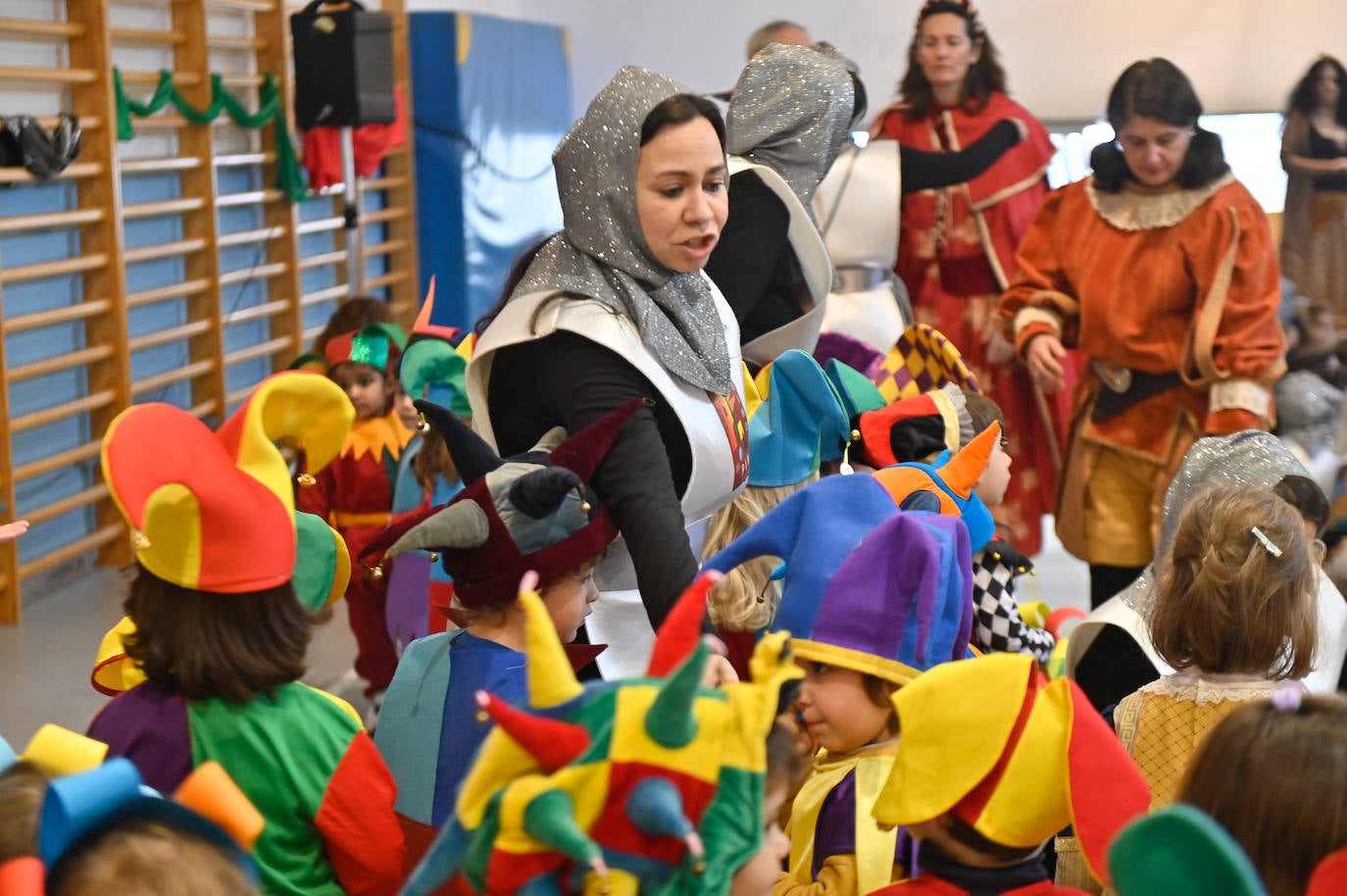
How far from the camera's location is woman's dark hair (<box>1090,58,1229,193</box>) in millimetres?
3111

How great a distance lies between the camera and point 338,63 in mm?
6344

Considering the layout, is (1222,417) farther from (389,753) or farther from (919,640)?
(389,753)

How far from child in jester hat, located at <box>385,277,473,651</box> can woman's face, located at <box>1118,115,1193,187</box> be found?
1436 millimetres

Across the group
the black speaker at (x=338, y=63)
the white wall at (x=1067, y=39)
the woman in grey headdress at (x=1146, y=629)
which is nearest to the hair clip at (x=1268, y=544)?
the woman in grey headdress at (x=1146, y=629)

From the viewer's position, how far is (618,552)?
80.4 inches

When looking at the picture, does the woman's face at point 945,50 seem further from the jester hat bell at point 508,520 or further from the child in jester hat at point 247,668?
the child in jester hat at point 247,668

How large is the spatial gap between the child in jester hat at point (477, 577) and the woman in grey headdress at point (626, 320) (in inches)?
6.6

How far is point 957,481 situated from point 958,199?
2.66 metres

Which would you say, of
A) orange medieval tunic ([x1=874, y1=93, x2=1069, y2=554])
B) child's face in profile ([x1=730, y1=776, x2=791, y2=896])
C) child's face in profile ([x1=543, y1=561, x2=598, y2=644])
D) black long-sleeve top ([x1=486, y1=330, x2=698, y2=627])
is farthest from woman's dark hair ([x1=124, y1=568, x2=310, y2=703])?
orange medieval tunic ([x1=874, y1=93, x2=1069, y2=554])

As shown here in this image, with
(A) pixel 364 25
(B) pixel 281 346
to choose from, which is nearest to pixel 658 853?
(A) pixel 364 25

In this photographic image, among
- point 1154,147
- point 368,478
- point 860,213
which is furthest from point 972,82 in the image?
point 368,478

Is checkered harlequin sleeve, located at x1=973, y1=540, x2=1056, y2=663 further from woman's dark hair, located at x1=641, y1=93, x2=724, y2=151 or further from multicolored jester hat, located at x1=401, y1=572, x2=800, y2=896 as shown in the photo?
multicolored jester hat, located at x1=401, y1=572, x2=800, y2=896

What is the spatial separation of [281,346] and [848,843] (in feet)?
19.0

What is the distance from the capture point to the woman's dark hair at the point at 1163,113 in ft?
10.2
